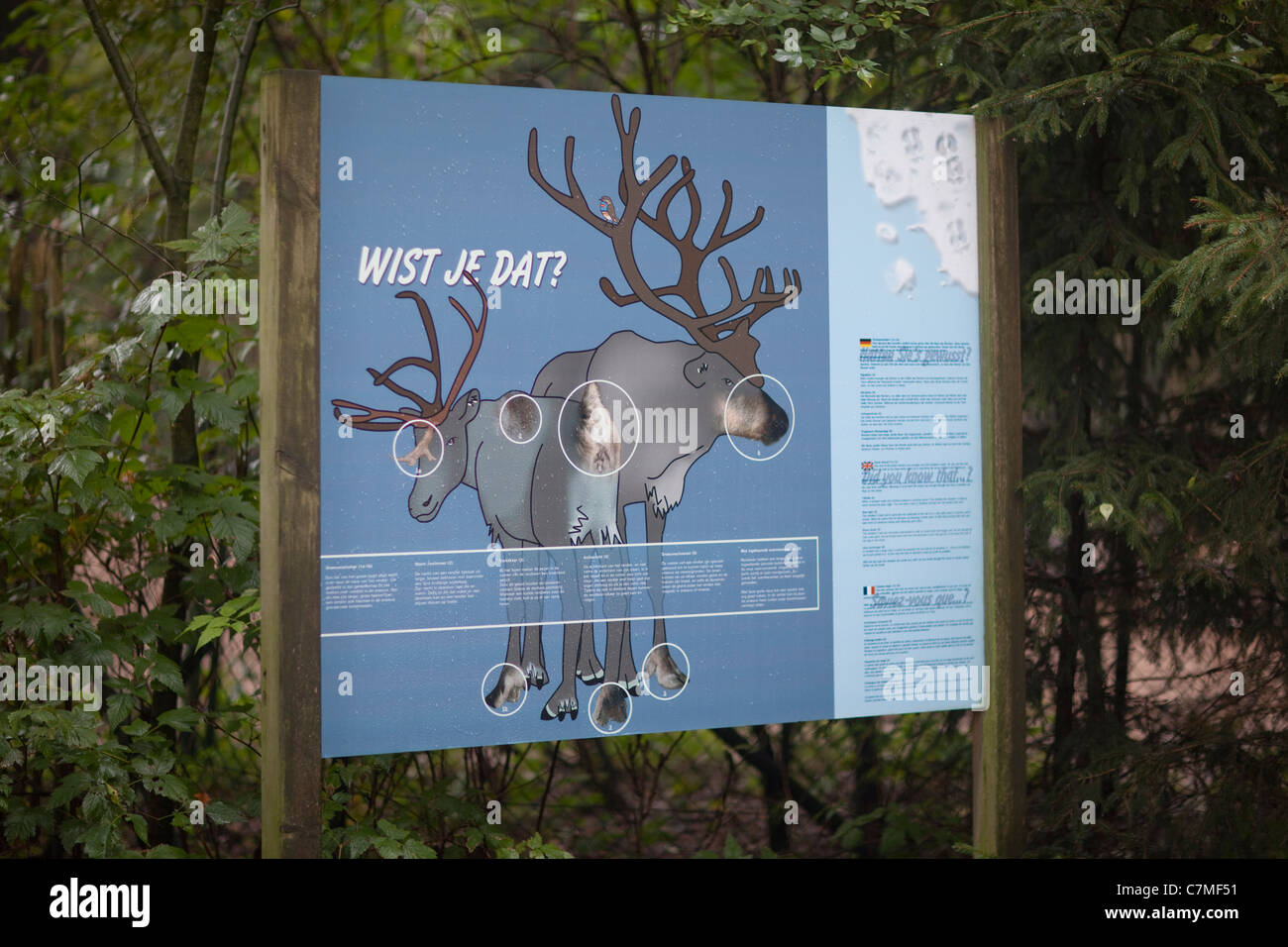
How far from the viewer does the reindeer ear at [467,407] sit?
9.34 ft

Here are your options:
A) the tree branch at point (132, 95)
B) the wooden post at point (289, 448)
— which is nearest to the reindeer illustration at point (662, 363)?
the wooden post at point (289, 448)

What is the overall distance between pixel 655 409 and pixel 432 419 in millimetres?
620

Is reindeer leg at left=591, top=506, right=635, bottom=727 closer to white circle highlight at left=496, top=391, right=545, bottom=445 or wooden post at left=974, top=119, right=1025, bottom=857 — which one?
white circle highlight at left=496, top=391, right=545, bottom=445

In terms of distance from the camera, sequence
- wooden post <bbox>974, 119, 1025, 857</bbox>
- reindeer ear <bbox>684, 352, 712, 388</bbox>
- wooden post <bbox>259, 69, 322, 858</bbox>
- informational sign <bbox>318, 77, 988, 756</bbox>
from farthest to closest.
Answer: wooden post <bbox>974, 119, 1025, 857</bbox>
reindeer ear <bbox>684, 352, 712, 388</bbox>
informational sign <bbox>318, 77, 988, 756</bbox>
wooden post <bbox>259, 69, 322, 858</bbox>

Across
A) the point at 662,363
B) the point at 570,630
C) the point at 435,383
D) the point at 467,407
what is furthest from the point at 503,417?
the point at 570,630

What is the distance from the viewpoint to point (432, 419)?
282 centimetres

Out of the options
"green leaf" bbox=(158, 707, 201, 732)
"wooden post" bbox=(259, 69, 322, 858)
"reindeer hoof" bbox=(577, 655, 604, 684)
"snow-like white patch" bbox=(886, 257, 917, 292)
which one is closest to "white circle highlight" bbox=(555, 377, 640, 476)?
"reindeer hoof" bbox=(577, 655, 604, 684)

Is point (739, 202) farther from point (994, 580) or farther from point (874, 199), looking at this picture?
point (994, 580)

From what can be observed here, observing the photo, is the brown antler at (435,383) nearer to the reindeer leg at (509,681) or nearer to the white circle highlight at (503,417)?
the white circle highlight at (503,417)

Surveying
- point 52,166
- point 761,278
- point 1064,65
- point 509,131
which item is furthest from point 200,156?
point 1064,65

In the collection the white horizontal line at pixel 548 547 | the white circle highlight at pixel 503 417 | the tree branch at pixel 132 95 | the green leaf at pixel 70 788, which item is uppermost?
the tree branch at pixel 132 95

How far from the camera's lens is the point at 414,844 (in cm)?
308

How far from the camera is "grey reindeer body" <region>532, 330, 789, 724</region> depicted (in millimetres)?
2951
